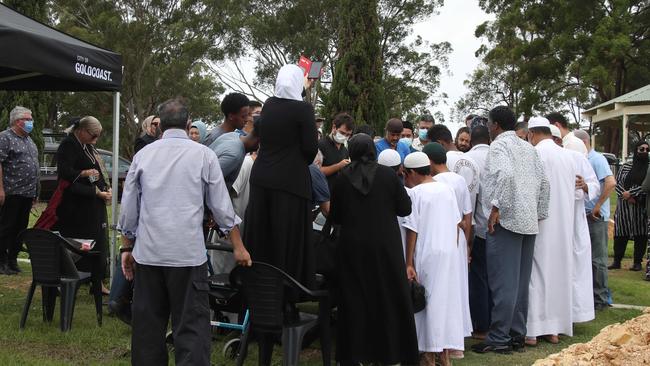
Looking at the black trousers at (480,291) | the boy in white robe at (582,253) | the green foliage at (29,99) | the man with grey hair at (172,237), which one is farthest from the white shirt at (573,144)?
the green foliage at (29,99)

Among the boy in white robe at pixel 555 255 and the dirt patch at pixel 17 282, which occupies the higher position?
the boy in white robe at pixel 555 255

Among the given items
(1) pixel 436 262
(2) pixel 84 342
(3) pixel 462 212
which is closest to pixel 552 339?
(3) pixel 462 212

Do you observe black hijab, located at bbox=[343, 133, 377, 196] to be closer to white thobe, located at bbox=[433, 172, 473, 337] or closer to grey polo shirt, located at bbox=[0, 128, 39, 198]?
white thobe, located at bbox=[433, 172, 473, 337]

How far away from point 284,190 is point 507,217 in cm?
215

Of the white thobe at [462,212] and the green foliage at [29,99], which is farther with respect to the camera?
the green foliage at [29,99]

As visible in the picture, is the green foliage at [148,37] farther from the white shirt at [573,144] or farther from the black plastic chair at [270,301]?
the black plastic chair at [270,301]

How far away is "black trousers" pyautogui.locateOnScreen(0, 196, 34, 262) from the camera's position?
8.94 metres

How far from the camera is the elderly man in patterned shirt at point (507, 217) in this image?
6168 mm

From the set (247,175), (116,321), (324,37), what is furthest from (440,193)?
(324,37)

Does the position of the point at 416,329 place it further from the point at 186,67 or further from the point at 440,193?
the point at 186,67

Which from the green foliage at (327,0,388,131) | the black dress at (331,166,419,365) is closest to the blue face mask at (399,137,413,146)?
the black dress at (331,166,419,365)

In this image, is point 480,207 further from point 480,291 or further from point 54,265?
point 54,265

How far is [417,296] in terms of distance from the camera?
5.46m

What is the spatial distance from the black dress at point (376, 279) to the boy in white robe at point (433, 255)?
1.21 ft
